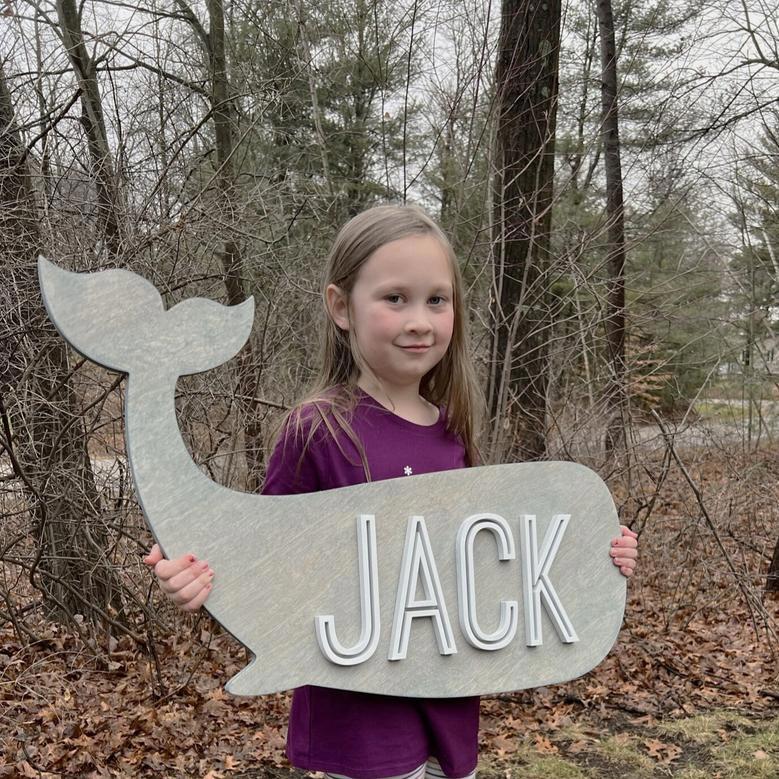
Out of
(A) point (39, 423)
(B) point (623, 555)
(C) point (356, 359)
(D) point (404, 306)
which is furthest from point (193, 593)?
(A) point (39, 423)

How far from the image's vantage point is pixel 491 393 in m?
4.75

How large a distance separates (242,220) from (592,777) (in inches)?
140

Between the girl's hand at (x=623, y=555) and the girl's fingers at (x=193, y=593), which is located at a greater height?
the girl's fingers at (x=193, y=593)

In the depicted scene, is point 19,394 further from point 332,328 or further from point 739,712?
point 739,712

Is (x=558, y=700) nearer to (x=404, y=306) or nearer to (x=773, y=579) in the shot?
(x=773, y=579)

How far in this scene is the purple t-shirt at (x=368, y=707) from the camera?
61.6 inches

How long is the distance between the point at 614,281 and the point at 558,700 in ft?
8.21

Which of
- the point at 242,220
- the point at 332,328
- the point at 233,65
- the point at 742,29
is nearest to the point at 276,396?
the point at 242,220

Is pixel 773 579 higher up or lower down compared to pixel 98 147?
lower down

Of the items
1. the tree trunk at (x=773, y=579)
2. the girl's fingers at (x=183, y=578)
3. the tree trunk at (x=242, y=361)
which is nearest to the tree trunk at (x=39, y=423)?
the tree trunk at (x=242, y=361)

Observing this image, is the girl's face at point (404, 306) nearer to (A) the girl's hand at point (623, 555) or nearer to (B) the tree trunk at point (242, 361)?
(A) the girl's hand at point (623, 555)

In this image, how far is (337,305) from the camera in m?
1.77

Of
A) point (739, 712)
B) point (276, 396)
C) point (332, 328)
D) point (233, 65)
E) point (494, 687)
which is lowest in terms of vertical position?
point (739, 712)

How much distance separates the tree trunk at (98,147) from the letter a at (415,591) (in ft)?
9.37
